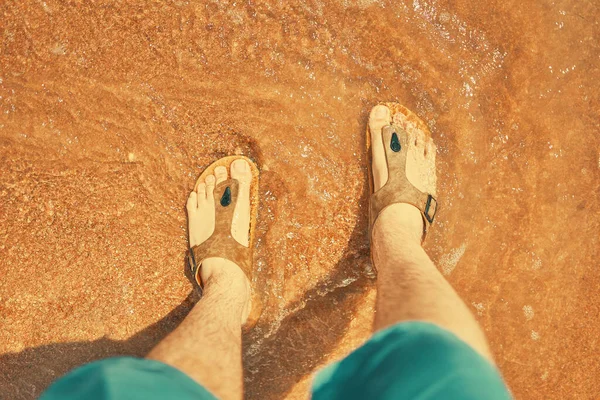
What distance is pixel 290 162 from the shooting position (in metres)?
2.08

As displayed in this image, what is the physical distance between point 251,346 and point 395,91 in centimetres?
130

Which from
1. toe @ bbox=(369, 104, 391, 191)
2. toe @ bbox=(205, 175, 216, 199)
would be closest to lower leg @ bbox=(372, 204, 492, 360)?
toe @ bbox=(369, 104, 391, 191)

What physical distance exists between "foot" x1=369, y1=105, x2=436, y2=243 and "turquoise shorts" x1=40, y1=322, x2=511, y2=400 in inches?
32.5

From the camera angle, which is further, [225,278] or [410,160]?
[410,160]

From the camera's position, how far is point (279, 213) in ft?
6.97

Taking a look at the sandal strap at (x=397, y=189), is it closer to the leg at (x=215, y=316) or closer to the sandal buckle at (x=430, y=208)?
the sandal buckle at (x=430, y=208)

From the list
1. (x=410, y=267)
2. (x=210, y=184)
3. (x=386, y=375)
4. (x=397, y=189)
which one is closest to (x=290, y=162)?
(x=210, y=184)

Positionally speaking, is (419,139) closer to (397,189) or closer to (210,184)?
(397,189)

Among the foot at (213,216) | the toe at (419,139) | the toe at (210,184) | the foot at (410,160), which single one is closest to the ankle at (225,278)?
the foot at (213,216)

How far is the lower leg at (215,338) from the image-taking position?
137cm

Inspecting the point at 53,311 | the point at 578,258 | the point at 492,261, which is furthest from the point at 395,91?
the point at 53,311

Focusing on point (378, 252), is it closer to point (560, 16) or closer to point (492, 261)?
Result: point (492, 261)

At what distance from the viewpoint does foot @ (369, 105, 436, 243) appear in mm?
2041

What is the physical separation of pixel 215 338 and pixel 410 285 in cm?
67
